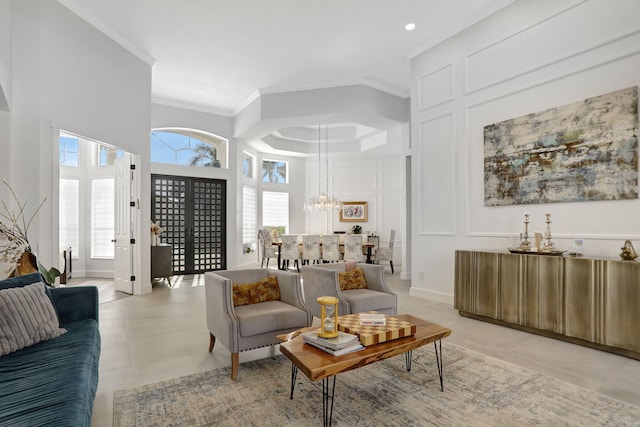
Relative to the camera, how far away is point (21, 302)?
215 centimetres

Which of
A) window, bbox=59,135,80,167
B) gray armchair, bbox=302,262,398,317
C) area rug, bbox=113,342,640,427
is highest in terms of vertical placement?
window, bbox=59,135,80,167

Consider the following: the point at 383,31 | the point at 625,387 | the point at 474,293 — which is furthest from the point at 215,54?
the point at 625,387

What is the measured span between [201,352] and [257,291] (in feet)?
2.37

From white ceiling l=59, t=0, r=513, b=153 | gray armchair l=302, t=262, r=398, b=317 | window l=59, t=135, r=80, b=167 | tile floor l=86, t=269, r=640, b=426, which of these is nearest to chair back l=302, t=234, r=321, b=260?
white ceiling l=59, t=0, r=513, b=153

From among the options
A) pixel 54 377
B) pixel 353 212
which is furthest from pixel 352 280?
pixel 353 212

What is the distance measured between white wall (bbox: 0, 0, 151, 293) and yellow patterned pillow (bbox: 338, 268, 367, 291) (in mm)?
3350

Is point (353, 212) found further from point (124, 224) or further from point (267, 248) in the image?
point (124, 224)

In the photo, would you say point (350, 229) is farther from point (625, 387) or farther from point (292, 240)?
point (625, 387)

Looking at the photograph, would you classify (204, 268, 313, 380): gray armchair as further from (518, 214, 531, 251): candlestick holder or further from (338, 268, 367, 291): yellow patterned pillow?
(518, 214, 531, 251): candlestick holder

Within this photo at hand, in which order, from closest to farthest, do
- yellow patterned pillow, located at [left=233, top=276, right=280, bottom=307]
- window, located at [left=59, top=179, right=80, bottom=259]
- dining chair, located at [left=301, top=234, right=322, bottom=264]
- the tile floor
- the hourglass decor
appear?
the hourglass decor
the tile floor
yellow patterned pillow, located at [left=233, top=276, right=280, bottom=307]
window, located at [left=59, top=179, right=80, bottom=259]
dining chair, located at [left=301, top=234, right=322, bottom=264]

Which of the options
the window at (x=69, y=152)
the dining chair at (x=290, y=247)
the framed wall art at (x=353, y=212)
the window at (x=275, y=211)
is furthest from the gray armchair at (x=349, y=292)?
the window at (x=275, y=211)

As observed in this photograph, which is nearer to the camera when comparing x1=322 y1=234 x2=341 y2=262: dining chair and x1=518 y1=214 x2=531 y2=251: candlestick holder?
x1=518 y1=214 x2=531 y2=251: candlestick holder

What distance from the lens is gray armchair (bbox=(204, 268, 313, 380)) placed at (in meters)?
2.62

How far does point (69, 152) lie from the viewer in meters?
7.14
